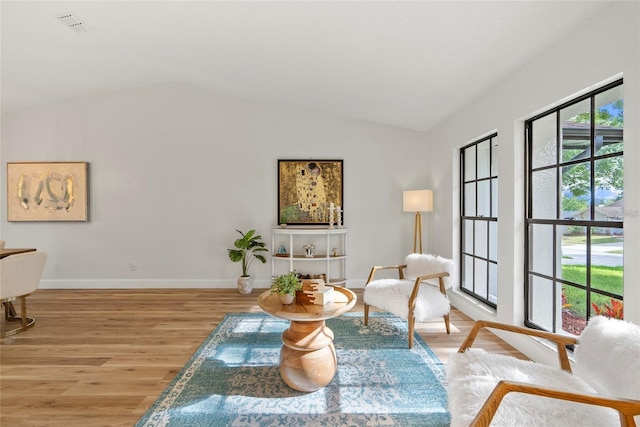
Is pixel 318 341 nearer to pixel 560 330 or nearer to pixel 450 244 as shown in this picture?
pixel 560 330

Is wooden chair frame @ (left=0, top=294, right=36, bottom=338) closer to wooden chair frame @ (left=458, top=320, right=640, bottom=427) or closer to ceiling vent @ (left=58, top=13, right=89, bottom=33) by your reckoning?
ceiling vent @ (left=58, top=13, right=89, bottom=33)

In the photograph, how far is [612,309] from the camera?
2.01 metres

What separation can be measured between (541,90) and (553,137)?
37 centimetres

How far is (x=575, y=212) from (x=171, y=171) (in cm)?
478

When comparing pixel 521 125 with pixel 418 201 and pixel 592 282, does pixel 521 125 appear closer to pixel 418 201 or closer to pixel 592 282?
pixel 592 282

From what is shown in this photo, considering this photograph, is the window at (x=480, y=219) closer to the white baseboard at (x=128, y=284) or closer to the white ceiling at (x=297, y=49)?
the white ceiling at (x=297, y=49)

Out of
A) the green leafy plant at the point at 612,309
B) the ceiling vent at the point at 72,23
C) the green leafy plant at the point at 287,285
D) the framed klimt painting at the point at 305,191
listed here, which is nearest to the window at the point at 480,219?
the green leafy plant at the point at 612,309

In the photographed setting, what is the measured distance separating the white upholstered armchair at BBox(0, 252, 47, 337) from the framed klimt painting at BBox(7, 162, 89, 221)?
1626mm

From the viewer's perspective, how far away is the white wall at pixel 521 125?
5.55 feet

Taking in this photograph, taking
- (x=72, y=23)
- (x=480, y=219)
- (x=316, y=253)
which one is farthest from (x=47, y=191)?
(x=480, y=219)

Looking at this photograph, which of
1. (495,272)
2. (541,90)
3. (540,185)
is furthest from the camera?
(495,272)

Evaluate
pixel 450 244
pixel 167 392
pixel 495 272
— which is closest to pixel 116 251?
pixel 167 392

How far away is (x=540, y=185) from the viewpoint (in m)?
2.60

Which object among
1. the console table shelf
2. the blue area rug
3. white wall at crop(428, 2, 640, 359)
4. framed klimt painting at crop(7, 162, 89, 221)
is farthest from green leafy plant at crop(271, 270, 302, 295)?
framed klimt painting at crop(7, 162, 89, 221)
